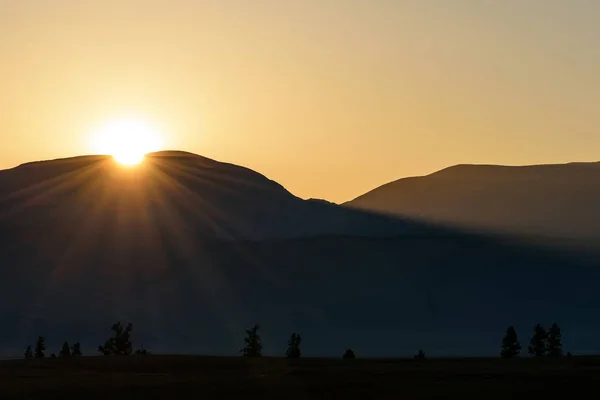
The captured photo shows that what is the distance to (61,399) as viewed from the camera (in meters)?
53.1

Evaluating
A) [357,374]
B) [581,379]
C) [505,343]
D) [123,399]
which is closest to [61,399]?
[123,399]

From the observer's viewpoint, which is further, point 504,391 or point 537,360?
point 537,360

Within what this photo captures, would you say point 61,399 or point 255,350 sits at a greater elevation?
point 255,350

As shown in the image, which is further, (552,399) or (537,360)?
(537,360)

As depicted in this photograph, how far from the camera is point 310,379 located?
5606cm

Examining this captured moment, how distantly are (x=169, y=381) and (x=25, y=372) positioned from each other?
13.2 m

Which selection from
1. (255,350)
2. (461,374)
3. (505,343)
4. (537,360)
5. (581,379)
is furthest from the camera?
(255,350)

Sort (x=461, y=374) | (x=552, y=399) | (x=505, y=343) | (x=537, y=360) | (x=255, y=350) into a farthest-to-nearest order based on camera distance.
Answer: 1. (x=255, y=350)
2. (x=505, y=343)
3. (x=537, y=360)
4. (x=461, y=374)
5. (x=552, y=399)

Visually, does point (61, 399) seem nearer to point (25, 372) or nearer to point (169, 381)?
point (169, 381)

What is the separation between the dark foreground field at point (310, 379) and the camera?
50531 mm

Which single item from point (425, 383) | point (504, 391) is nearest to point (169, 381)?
point (425, 383)

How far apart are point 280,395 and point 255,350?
54213 millimetres

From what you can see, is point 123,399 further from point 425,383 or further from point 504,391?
point 504,391

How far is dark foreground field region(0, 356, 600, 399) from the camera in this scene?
50.5 metres
